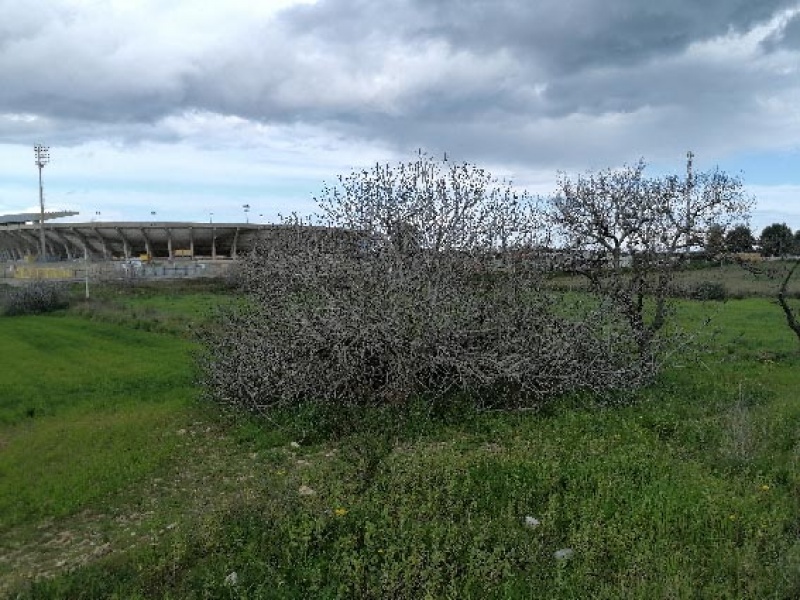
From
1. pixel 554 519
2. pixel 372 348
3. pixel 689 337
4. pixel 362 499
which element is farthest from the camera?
pixel 689 337

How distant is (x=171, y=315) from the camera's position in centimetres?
2614

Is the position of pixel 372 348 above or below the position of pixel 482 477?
above

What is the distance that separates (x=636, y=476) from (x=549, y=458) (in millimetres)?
943

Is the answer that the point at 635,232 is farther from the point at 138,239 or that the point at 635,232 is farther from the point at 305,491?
the point at 138,239

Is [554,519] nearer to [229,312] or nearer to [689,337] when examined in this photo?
[689,337]

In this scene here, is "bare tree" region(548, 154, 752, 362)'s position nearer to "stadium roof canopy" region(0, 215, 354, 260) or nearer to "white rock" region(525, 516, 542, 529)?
"white rock" region(525, 516, 542, 529)

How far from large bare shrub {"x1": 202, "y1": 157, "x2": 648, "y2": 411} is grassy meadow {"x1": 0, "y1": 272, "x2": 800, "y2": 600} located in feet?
1.65

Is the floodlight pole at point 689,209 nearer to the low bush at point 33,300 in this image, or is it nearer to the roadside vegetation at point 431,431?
the roadside vegetation at point 431,431

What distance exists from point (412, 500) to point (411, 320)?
3.85 meters

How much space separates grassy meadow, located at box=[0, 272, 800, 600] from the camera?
538 centimetres

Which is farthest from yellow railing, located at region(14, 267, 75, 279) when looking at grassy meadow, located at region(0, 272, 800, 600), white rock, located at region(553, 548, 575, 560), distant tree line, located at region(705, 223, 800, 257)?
white rock, located at region(553, 548, 575, 560)

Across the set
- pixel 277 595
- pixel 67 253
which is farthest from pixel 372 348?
pixel 67 253

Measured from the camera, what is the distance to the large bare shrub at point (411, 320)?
33.4 ft

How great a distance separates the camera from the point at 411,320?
10156 mm
